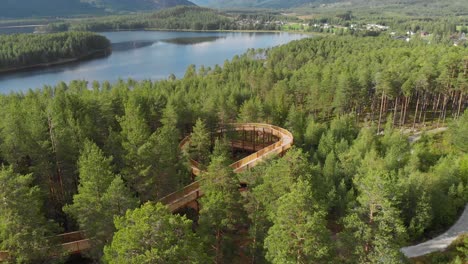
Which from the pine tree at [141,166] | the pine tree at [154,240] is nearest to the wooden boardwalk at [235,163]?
the pine tree at [141,166]

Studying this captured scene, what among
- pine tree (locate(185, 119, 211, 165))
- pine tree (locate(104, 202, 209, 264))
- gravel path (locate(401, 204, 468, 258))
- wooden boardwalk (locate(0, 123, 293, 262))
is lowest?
gravel path (locate(401, 204, 468, 258))

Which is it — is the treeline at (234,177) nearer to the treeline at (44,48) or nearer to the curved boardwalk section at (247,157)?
the curved boardwalk section at (247,157)

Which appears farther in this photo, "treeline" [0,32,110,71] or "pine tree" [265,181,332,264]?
"treeline" [0,32,110,71]

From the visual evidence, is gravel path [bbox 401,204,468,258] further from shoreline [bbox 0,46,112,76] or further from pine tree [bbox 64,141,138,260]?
shoreline [bbox 0,46,112,76]

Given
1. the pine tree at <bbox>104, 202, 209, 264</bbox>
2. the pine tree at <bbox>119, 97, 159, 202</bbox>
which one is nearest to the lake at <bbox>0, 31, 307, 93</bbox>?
the pine tree at <bbox>119, 97, 159, 202</bbox>

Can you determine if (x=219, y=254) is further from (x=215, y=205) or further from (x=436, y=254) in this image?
(x=436, y=254)

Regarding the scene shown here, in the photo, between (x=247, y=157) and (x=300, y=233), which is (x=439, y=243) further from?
(x=300, y=233)
